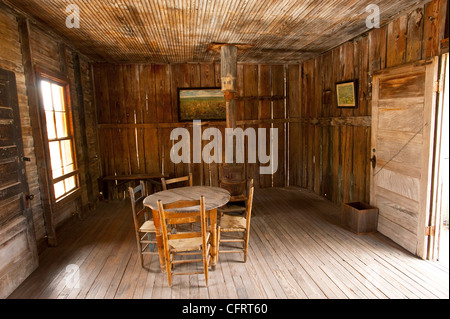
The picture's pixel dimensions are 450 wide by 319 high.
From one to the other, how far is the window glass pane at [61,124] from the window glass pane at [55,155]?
0.71ft

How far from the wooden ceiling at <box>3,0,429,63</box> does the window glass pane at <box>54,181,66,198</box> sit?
2195 mm

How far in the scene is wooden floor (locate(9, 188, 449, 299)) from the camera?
257 centimetres

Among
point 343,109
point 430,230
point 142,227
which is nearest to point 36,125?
point 142,227

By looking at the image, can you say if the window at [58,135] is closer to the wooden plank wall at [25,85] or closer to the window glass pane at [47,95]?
the window glass pane at [47,95]

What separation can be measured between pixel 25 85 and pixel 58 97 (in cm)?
93

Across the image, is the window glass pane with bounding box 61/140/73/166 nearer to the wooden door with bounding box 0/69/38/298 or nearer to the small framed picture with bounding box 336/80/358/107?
the wooden door with bounding box 0/69/38/298

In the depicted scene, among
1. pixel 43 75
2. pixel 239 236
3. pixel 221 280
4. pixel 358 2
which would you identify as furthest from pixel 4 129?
pixel 358 2

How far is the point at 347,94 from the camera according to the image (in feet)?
14.6

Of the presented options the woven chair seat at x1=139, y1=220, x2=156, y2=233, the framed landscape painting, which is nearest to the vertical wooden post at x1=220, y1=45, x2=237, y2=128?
the framed landscape painting

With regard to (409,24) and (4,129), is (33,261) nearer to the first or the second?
(4,129)

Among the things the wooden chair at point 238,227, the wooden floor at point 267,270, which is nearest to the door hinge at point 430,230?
the wooden floor at point 267,270

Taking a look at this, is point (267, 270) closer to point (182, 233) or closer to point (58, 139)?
point (182, 233)

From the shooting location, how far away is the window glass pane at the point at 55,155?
390cm

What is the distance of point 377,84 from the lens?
3703 mm
